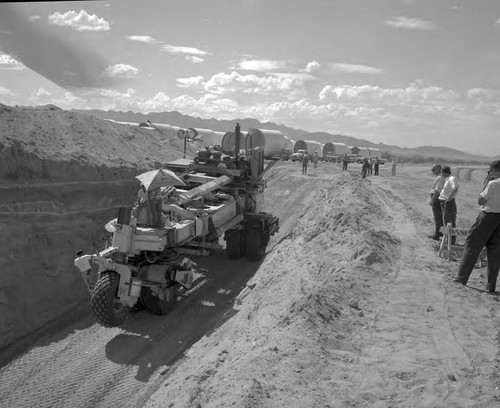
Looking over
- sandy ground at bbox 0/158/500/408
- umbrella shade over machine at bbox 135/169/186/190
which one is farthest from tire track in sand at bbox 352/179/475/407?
umbrella shade over machine at bbox 135/169/186/190

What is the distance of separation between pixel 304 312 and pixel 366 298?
105cm

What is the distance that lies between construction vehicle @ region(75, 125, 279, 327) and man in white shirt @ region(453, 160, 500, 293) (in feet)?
14.6

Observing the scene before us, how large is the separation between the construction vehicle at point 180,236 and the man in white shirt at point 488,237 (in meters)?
4.46

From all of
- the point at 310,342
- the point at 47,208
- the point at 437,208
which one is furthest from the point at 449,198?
the point at 47,208

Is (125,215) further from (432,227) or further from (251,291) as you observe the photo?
(432,227)

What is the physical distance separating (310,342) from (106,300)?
360 centimetres

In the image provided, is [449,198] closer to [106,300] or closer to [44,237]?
[106,300]

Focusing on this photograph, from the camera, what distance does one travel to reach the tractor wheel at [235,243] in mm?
12078

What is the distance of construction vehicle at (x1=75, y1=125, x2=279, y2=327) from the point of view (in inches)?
294

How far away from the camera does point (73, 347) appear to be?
302 inches

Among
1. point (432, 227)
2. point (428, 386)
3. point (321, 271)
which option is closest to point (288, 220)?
point (432, 227)

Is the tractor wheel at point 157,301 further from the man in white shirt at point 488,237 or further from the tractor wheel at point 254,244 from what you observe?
the man in white shirt at point 488,237

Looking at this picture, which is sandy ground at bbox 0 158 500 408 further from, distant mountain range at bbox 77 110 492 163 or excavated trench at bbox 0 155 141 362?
distant mountain range at bbox 77 110 492 163

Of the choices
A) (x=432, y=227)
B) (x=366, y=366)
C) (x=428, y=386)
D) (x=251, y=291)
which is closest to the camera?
(x=428, y=386)
